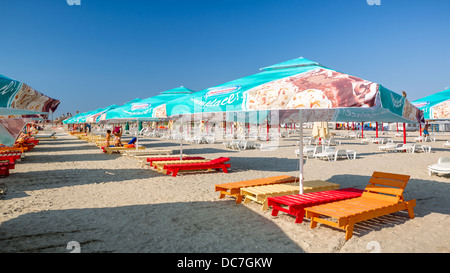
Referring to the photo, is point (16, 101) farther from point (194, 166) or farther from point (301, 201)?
point (194, 166)

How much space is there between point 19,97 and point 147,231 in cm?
289

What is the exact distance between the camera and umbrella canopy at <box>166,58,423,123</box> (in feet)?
11.4

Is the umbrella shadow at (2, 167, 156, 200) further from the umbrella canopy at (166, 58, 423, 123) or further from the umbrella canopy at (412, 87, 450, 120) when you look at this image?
the umbrella canopy at (412, 87, 450, 120)

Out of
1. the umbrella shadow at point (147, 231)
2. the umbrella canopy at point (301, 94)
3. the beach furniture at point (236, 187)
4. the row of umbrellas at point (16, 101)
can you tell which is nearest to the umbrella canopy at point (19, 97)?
the row of umbrellas at point (16, 101)

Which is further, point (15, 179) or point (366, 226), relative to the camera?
point (15, 179)

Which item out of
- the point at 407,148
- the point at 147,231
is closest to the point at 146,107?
the point at 147,231

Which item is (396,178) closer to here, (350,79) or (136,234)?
(350,79)

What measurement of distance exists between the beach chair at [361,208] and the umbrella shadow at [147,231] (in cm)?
64

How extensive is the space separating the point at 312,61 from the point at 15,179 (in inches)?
353

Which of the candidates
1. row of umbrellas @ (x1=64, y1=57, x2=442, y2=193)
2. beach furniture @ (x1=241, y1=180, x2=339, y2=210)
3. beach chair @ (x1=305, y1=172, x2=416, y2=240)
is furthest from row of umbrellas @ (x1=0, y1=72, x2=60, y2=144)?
beach chair @ (x1=305, y1=172, x2=416, y2=240)

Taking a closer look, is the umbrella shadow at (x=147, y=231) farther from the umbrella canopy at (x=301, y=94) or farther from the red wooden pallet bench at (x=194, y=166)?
the red wooden pallet bench at (x=194, y=166)

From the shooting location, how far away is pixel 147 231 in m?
4.40

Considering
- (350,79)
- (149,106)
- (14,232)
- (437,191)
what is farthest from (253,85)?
(437,191)

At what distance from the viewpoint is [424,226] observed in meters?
4.64
